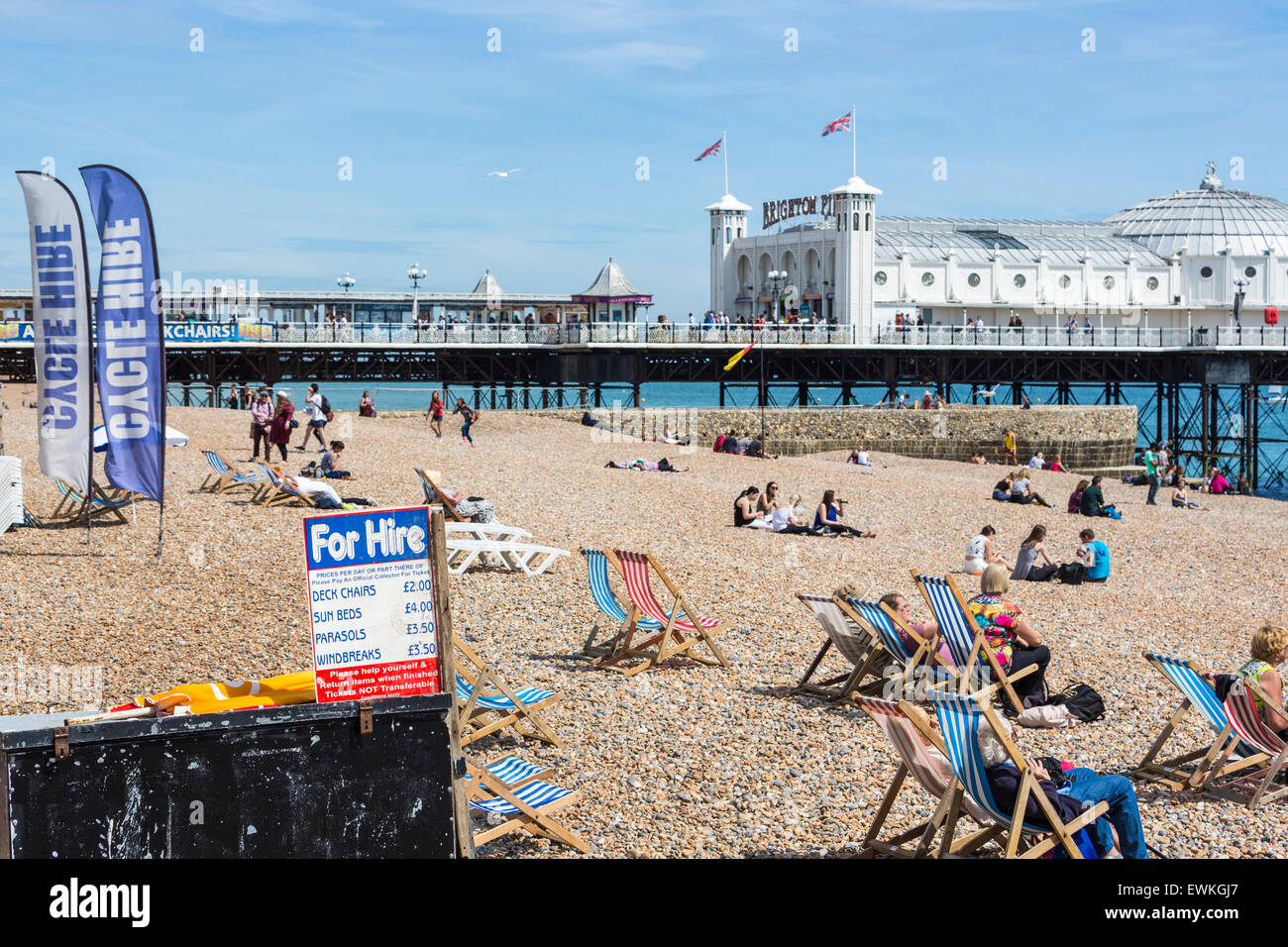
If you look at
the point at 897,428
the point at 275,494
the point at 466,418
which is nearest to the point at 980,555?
the point at 275,494

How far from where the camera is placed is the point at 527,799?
514cm

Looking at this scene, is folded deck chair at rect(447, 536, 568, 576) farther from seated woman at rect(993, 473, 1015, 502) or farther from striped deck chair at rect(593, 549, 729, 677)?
seated woman at rect(993, 473, 1015, 502)

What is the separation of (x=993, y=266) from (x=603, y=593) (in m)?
48.2

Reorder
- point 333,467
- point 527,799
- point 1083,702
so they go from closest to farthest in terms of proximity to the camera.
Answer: point 527,799
point 1083,702
point 333,467

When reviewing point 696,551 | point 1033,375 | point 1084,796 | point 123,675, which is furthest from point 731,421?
point 1084,796

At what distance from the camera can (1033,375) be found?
45.8 m

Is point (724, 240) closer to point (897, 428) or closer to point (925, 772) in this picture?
point (897, 428)

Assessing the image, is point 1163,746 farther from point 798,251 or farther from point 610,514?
point 798,251

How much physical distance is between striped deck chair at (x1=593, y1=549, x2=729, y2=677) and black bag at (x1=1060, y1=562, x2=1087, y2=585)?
5264mm

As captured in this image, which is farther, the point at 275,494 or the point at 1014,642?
the point at 275,494

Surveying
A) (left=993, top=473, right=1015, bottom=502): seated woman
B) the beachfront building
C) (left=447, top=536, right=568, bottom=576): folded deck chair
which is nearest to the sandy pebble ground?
(left=447, top=536, right=568, bottom=576): folded deck chair

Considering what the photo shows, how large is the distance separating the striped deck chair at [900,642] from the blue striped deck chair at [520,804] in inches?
109

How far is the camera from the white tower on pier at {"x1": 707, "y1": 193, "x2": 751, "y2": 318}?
175 feet
